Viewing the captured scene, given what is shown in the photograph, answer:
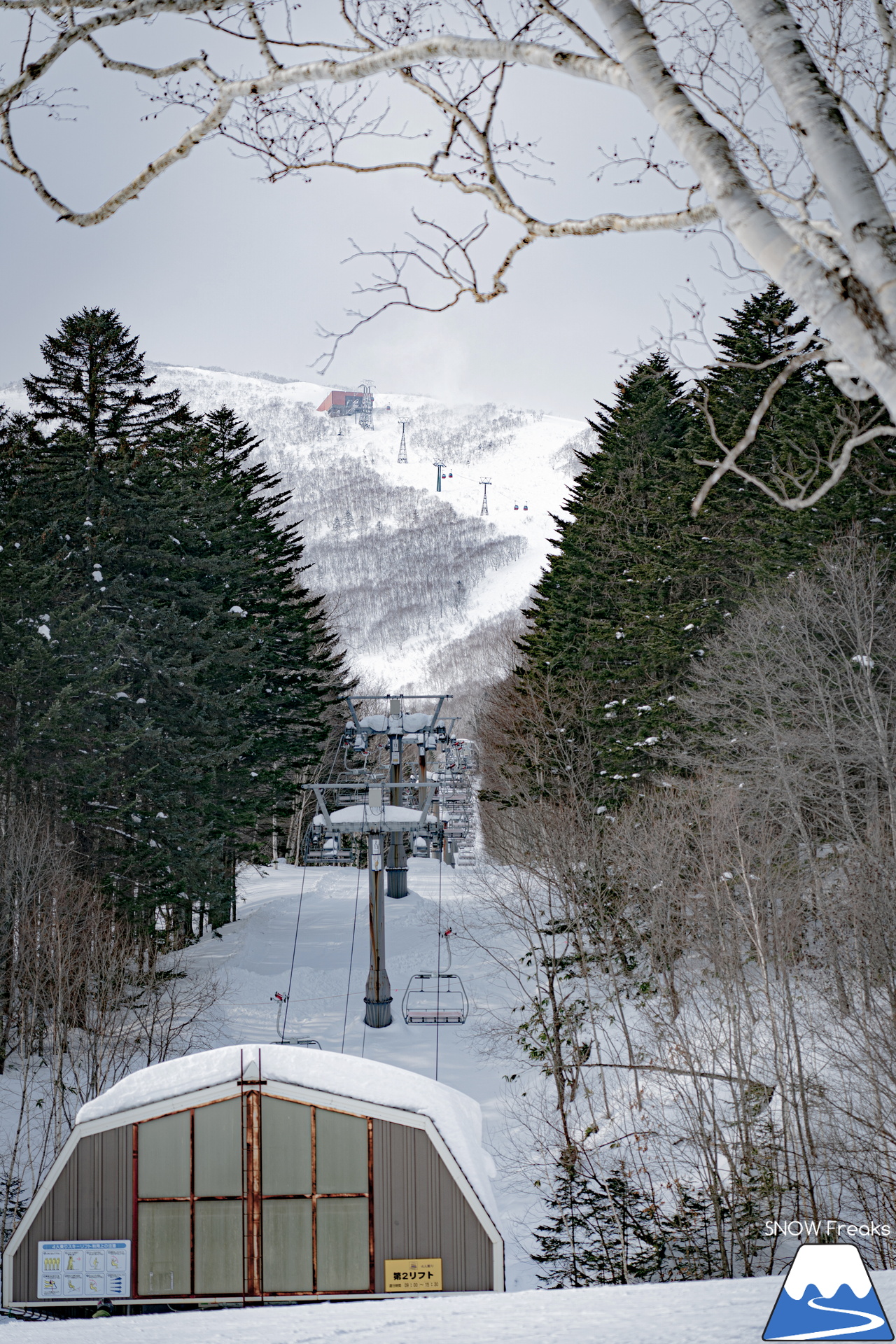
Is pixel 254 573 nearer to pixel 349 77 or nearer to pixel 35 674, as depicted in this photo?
pixel 35 674

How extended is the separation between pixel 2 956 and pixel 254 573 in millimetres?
16594

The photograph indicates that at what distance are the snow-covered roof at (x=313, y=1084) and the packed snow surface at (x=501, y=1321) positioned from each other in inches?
161

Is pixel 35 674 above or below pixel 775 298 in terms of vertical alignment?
below

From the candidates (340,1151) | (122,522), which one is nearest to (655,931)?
(340,1151)

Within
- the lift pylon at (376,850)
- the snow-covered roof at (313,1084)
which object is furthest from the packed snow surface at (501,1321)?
the lift pylon at (376,850)

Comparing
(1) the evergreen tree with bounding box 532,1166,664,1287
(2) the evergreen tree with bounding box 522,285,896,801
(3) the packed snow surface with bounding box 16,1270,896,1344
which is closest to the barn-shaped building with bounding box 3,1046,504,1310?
(1) the evergreen tree with bounding box 532,1166,664,1287

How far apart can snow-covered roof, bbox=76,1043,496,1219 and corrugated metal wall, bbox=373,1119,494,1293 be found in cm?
30

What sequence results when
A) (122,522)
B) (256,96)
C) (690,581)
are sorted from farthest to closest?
1. (690,581)
2. (122,522)
3. (256,96)

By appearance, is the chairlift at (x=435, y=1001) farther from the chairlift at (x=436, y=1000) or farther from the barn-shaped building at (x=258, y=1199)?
the barn-shaped building at (x=258, y=1199)

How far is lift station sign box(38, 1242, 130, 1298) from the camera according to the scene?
11422 mm

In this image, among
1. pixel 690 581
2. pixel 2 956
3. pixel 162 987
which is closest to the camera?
pixel 2 956

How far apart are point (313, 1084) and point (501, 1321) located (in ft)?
19.2

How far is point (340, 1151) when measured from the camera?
11.6 meters

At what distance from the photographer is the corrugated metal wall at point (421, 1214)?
37.4 feet
